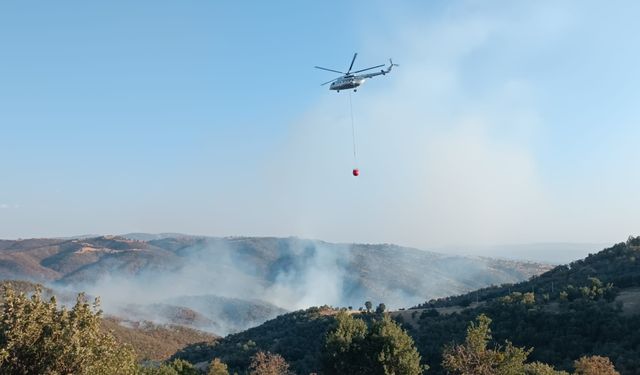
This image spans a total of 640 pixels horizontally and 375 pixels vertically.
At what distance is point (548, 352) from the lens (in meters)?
59.8

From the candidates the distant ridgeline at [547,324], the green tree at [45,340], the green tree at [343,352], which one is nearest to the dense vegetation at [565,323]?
the distant ridgeline at [547,324]

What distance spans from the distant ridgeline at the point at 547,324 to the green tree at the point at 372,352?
9.97 feet

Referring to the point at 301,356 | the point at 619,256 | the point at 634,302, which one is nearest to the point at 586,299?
the point at 634,302

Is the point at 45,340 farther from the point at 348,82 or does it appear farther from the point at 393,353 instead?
the point at 348,82

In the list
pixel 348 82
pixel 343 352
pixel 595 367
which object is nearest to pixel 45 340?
pixel 343 352

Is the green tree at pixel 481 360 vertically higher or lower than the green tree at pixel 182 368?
higher

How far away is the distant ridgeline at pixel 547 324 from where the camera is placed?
2347 inches

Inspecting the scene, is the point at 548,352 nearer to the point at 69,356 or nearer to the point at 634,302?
the point at 634,302

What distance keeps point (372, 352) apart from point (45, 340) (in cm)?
3041

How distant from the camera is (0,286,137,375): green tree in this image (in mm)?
18391

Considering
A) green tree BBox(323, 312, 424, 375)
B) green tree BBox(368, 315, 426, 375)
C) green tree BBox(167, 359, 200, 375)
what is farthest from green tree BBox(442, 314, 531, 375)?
green tree BBox(167, 359, 200, 375)

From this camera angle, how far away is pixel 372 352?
4397 centimetres

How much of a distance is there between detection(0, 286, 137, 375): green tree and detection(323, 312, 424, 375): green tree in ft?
89.6

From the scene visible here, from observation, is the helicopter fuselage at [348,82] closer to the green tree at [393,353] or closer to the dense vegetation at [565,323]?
the green tree at [393,353]
